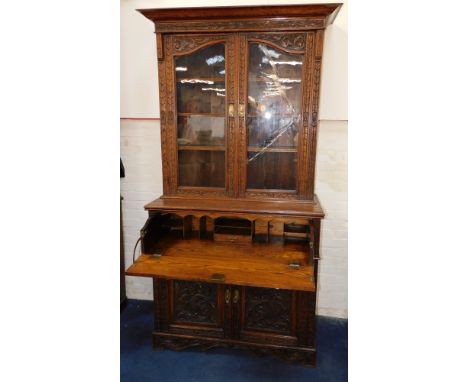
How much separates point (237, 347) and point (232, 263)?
648 mm

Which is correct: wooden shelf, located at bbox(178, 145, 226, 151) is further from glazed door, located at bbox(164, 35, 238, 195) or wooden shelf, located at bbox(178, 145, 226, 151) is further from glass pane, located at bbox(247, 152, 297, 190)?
glass pane, located at bbox(247, 152, 297, 190)

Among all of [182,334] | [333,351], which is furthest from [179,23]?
[333,351]

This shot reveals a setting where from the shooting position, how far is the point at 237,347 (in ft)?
6.16

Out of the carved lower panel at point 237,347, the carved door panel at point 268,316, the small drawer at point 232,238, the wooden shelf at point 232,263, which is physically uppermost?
the small drawer at point 232,238

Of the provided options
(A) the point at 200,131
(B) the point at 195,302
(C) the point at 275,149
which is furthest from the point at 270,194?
(B) the point at 195,302

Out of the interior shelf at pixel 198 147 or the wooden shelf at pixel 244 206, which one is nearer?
the wooden shelf at pixel 244 206

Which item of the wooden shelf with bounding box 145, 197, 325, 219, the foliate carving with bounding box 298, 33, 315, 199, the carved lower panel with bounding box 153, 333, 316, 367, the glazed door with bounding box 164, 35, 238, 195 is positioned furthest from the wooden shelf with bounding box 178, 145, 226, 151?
the carved lower panel with bounding box 153, 333, 316, 367

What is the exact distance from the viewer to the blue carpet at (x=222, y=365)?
175 centimetres

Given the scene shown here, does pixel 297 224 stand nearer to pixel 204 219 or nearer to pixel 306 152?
pixel 306 152

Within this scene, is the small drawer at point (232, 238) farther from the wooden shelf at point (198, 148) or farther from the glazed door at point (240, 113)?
the wooden shelf at point (198, 148)

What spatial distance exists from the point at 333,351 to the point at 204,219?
3.86ft

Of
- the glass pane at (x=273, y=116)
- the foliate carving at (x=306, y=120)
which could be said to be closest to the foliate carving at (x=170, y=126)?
the glass pane at (x=273, y=116)

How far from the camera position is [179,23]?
5.58 ft

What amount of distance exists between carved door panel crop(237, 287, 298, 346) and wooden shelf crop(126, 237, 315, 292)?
25 centimetres
